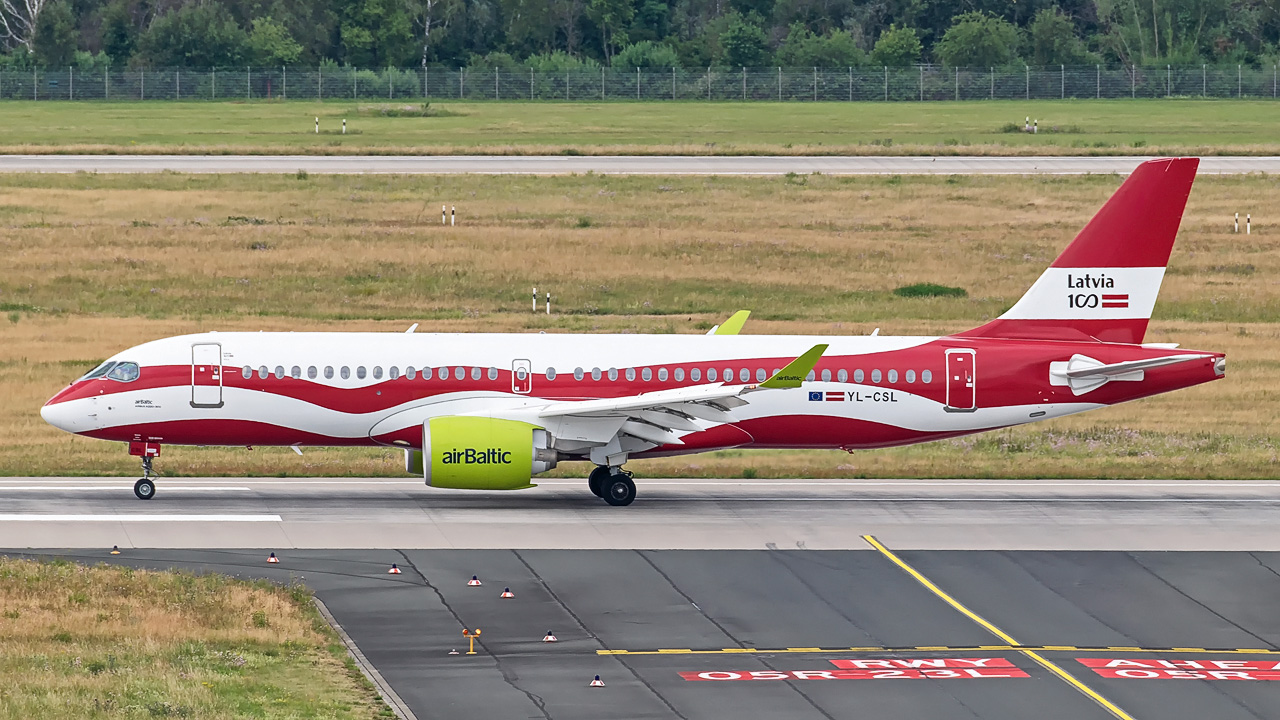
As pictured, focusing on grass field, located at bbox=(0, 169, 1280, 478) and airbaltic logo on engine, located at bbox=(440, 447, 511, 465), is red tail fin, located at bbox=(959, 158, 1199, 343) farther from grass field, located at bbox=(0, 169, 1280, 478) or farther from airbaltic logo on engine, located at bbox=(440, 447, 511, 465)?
airbaltic logo on engine, located at bbox=(440, 447, 511, 465)

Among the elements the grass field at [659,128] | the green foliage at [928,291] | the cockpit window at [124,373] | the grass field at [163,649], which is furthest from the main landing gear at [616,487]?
the grass field at [659,128]

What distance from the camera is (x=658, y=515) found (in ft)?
116

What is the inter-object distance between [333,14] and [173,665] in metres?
125

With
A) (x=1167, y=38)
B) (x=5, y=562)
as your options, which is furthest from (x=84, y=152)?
(x=1167, y=38)

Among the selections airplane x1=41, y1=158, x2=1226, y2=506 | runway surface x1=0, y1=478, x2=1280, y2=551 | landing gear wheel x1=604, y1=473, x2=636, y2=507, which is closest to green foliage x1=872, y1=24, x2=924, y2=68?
runway surface x1=0, y1=478, x2=1280, y2=551

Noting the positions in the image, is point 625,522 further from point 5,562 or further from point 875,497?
point 5,562

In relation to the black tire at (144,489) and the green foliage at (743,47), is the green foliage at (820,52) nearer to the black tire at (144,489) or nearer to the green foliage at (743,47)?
the green foliage at (743,47)

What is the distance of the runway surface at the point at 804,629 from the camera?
23172mm

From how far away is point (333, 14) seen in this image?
470 ft

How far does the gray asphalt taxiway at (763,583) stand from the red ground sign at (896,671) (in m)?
0.05

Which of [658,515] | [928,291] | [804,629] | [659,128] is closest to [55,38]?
[659,128]

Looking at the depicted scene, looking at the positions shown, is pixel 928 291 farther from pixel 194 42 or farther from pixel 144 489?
pixel 194 42

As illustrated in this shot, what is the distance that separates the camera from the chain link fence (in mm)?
131250

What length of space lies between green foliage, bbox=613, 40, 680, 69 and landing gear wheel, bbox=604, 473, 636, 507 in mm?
105825
